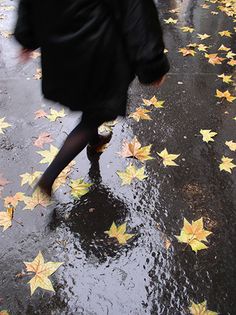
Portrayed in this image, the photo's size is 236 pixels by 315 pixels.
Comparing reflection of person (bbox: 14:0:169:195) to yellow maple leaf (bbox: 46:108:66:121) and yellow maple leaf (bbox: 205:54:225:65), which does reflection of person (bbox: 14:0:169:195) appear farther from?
yellow maple leaf (bbox: 205:54:225:65)

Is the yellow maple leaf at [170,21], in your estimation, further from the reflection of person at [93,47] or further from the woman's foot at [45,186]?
the woman's foot at [45,186]

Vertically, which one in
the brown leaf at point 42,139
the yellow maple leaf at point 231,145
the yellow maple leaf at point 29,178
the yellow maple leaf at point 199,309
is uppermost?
the yellow maple leaf at point 29,178

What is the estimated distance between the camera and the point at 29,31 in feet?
6.61

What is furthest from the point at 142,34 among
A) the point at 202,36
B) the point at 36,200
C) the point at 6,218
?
the point at 202,36

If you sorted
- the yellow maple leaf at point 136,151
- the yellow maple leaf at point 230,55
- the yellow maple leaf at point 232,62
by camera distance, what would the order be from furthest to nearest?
the yellow maple leaf at point 230,55, the yellow maple leaf at point 232,62, the yellow maple leaf at point 136,151

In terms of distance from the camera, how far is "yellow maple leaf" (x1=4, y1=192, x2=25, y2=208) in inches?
98.0

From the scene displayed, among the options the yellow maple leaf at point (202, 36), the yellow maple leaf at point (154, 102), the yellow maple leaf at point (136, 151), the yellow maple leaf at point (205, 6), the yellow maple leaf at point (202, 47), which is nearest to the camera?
the yellow maple leaf at point (136, 151)

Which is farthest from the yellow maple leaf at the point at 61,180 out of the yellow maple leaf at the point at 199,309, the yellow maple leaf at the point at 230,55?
the yellow maple leaf at the point at 230,55

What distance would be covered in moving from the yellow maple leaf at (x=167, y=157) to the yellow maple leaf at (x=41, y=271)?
3.80 ft

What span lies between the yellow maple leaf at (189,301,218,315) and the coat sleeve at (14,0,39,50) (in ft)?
5.55

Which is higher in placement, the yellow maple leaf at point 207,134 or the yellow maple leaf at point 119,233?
the yellow maple leaf at point 119,233

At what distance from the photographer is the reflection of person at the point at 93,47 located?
1.73m

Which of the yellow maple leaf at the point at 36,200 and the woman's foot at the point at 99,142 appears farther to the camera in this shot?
the woman's foot at the point at 99,142

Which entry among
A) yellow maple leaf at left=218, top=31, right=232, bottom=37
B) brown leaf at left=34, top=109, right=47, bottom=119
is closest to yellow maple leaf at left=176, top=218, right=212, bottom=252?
brown leaf at left=34, top=109, right=47, bottom=119
